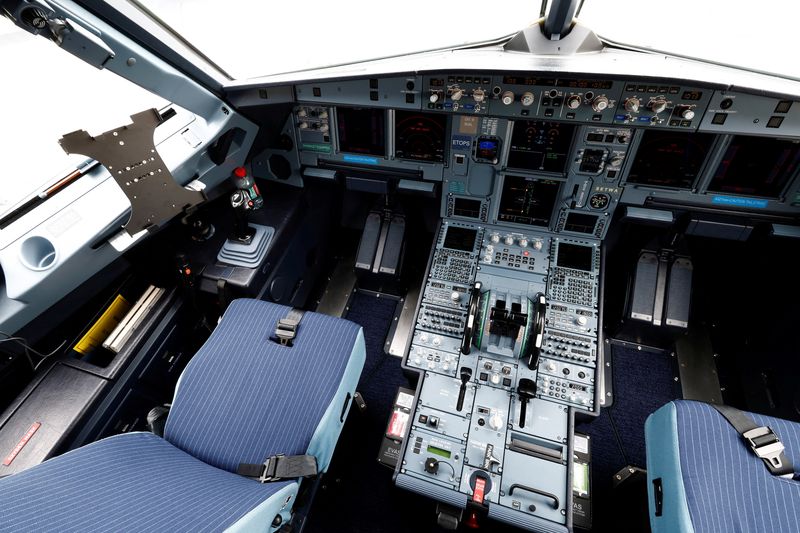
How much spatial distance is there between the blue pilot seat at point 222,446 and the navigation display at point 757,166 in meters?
2.33

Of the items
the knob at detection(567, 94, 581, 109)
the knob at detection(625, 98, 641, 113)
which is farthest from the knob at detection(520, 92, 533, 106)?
the knob at detection(625, 98, 641, 113)

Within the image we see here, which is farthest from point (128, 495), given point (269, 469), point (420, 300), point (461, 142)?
point (461, 142)

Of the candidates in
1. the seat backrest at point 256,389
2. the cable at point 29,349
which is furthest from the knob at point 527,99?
the cable at point 29,349

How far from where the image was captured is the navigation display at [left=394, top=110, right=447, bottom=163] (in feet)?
8.75

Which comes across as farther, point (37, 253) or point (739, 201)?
point (739, 201)

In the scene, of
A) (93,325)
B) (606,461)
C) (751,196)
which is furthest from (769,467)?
(93,325)

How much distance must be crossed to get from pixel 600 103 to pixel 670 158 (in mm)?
694

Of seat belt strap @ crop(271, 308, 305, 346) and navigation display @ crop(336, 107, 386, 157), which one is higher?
navigation display @ crop(336, 107, 386, 157)

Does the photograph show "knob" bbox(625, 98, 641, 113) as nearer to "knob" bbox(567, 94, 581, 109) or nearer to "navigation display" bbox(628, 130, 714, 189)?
"knob" bbox(567, 94, 581, 109)

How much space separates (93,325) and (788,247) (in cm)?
406

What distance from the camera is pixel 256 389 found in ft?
5.82

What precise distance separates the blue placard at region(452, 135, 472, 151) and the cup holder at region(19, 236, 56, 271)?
2.27 metres

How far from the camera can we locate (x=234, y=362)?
1864 millimetres

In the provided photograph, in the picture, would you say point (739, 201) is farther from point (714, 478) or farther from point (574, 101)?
point (714, 478)
